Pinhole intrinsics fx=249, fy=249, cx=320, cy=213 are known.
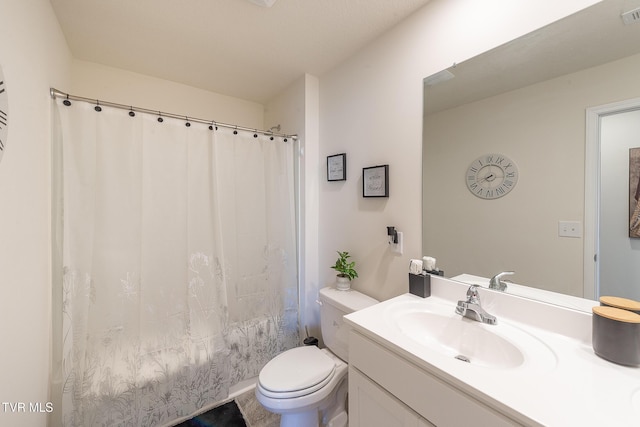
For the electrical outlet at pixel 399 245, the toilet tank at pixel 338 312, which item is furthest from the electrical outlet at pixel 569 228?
the toilet tank at pixel 338 312

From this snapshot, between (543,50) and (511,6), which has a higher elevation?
(511,6)

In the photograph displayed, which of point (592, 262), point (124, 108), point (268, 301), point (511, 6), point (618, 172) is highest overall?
point (511, 6)

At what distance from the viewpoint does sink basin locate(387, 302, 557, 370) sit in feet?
2.66

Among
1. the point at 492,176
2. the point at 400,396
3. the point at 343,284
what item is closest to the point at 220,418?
the point at 343,284

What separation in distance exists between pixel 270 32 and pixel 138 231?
54.9 inches

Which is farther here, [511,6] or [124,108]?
[124,108]

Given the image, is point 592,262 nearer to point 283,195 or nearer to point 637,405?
point 637,405

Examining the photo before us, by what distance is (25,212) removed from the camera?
3.15 feet

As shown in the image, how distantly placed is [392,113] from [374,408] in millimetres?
1415

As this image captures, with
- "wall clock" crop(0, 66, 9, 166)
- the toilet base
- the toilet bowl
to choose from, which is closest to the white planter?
the toilet bowl

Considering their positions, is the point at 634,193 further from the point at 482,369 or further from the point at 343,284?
the point at 343,284

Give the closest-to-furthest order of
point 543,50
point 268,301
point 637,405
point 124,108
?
point 637,405, point 543,50, point 124,108, point 268,301

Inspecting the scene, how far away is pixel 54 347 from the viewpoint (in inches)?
48.6

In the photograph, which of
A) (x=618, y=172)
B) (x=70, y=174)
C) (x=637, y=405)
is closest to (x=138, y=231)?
(x=70, y=174)
